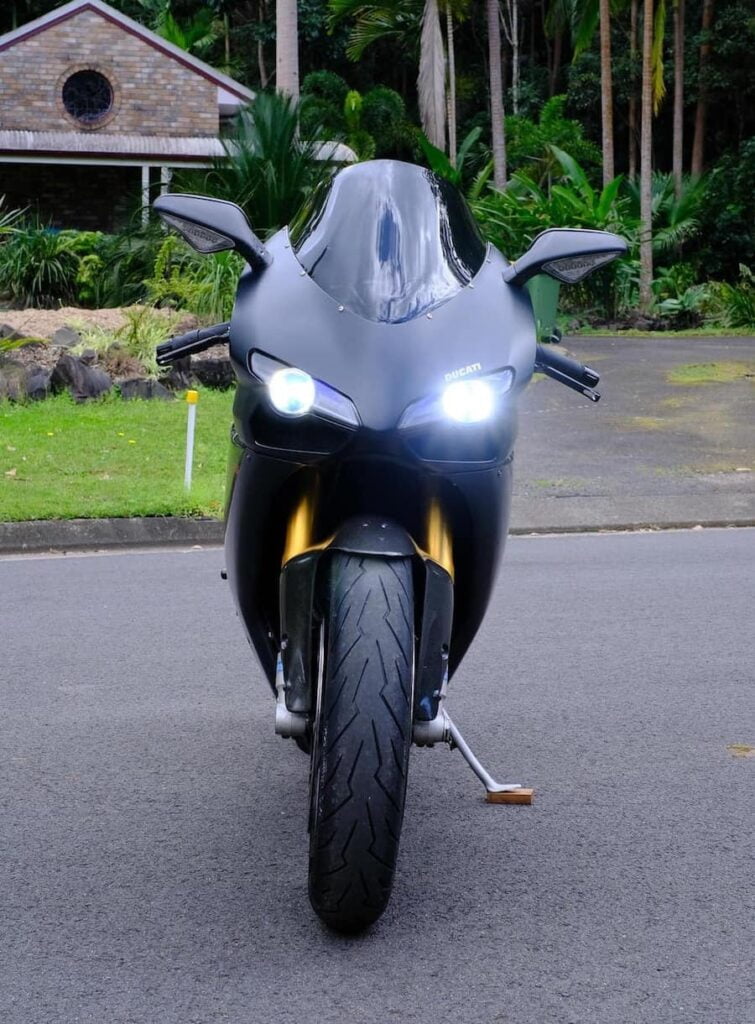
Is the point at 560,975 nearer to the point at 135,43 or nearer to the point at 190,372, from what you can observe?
the point at 190,372

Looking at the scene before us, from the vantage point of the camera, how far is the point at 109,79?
101ft

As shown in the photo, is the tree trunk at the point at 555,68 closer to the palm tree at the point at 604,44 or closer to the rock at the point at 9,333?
the palm tree at the point at 604,44

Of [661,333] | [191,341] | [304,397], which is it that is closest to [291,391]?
[304,397]

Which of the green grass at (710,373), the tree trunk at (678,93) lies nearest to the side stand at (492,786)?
the green grass at (710,373)

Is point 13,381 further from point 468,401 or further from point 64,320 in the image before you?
point 468,401

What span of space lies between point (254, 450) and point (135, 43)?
29.1 m

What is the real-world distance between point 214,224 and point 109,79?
1141 inches

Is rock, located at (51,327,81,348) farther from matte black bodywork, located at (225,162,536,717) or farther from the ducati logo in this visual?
the ducati logo

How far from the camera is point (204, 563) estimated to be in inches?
335

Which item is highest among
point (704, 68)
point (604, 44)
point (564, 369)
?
point (704, 68)

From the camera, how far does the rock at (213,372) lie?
576 inches

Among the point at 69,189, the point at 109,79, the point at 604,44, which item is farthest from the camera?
the point at 69,189

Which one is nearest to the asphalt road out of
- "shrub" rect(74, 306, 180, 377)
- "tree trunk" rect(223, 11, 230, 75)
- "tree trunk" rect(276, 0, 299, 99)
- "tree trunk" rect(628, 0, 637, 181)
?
"shrub" rect(74, 306, 180, 377)

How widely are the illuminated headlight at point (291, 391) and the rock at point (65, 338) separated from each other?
1187 centimetres
